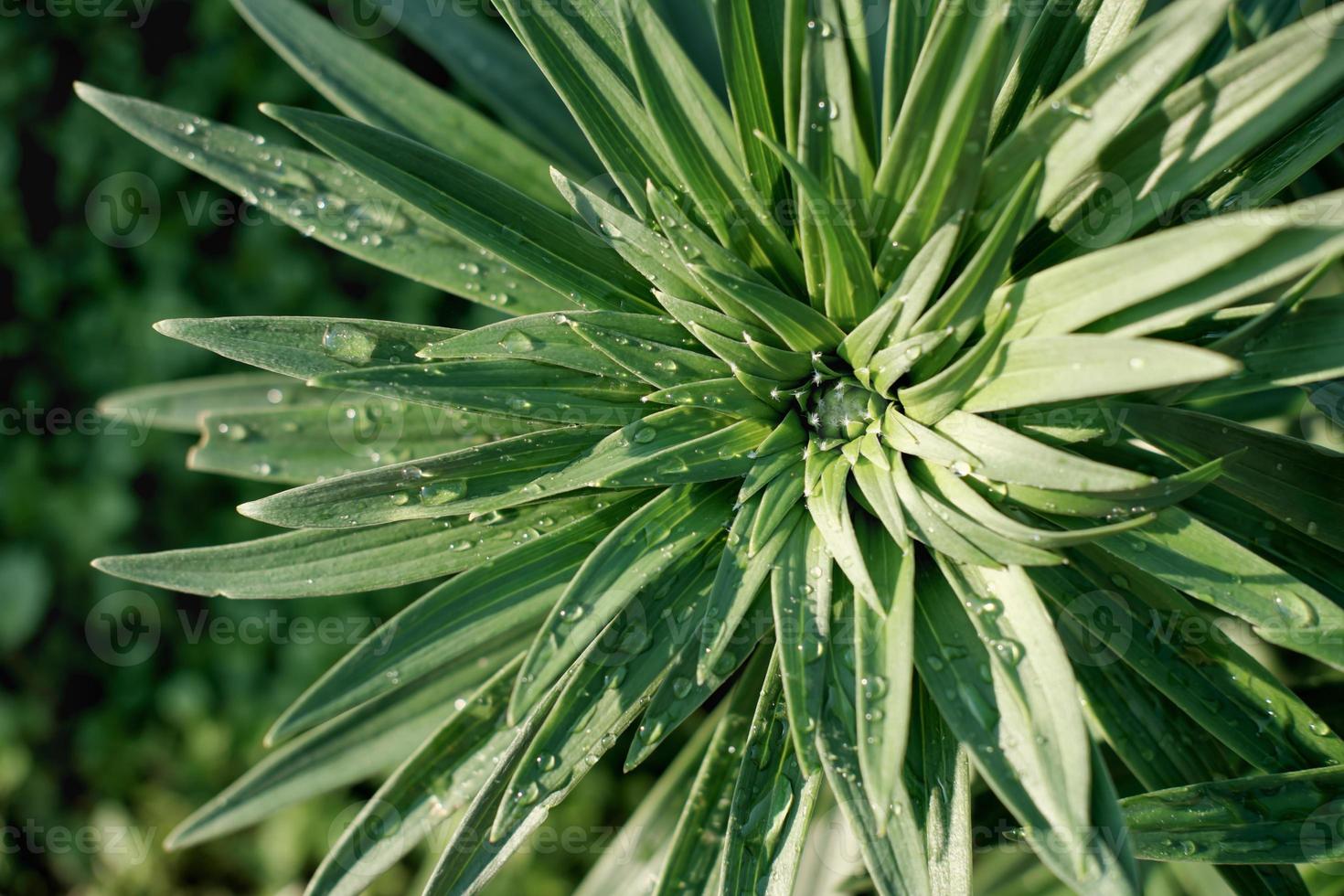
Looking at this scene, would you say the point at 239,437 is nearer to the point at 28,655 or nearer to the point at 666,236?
the point at 666,236

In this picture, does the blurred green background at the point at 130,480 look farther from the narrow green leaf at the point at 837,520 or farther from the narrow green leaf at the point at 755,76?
the narrow green leaf at the point at 837,520

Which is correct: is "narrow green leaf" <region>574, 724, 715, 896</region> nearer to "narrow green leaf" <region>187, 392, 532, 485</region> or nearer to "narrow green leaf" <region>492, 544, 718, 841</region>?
"narrow green leaf" <region>492, 544, 718, 841</region>

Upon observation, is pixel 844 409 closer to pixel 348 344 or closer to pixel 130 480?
pixel 348 344

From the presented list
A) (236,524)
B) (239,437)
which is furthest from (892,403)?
(236,524)

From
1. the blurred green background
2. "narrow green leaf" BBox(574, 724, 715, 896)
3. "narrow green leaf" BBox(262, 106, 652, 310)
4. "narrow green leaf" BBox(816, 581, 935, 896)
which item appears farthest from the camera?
the blurred green background

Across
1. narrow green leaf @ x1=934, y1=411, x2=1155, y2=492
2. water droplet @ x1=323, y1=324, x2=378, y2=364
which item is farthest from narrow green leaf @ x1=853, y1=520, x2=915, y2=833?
water droplet @ x1=323, y1=324, x2=378, y2=364
